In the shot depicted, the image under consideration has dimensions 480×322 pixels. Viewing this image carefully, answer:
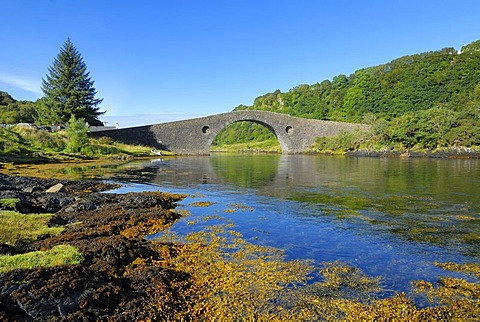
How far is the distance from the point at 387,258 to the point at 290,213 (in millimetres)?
Result: 4504

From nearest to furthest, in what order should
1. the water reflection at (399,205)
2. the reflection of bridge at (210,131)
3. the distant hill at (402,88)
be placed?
the water reflection at (399,205) → the reflection of bridge at (210,131) → the distant hill at (402,88)

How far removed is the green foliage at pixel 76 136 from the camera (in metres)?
39.4

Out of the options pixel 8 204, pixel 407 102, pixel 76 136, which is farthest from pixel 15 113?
pixel 407 102

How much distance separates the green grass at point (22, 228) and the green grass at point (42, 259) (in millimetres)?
1337

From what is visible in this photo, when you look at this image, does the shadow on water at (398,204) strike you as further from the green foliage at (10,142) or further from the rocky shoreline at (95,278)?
the green foliage at (10,142)

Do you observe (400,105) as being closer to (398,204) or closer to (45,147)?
(45,147)

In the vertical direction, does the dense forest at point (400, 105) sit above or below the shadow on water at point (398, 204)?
above

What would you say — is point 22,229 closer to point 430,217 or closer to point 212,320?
point 212,320

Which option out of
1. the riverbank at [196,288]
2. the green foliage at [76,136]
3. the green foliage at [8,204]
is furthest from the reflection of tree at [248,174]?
the green foliage at [76,136]

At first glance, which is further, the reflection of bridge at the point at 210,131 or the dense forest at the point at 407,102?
the reflection of bridge at the point at 210,131

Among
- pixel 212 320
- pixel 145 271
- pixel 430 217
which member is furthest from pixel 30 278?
pixel 430 217

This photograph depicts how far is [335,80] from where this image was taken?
11556cm

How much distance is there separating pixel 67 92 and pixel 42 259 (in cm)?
5006

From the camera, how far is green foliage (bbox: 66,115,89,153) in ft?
129
